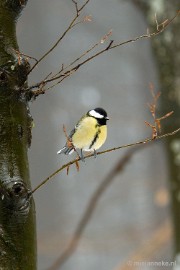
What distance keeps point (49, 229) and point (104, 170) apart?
655 mm

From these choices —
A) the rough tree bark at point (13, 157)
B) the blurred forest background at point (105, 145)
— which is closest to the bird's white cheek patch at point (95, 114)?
the rough tree bark at point (13, 157)

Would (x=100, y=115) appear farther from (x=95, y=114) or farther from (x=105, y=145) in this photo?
(x=105, y=145)

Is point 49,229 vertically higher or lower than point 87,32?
lower

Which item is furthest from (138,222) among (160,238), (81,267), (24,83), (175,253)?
(24,83)

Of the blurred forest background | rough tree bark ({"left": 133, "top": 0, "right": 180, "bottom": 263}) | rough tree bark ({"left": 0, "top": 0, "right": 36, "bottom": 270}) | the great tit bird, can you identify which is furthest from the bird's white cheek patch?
the blurred forest background

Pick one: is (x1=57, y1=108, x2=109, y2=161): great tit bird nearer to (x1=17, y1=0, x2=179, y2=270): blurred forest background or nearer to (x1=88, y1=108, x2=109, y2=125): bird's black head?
(x1=88, y1=108, x2=109, y2=125): bird's black head

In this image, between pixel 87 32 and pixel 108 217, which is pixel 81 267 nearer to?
pixel 108 217

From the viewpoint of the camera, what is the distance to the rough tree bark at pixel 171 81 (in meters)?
1.57

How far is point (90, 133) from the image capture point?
87 cm

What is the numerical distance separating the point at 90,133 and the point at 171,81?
30.7 inches

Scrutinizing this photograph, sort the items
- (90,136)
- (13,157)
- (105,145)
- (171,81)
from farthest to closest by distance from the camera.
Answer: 1. (105,145)
2. (171,81)
3. (90,136)
4. (13,157)

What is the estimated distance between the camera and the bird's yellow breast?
84 centimetres

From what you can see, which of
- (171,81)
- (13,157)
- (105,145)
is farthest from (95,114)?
(105,145)

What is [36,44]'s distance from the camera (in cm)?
322
